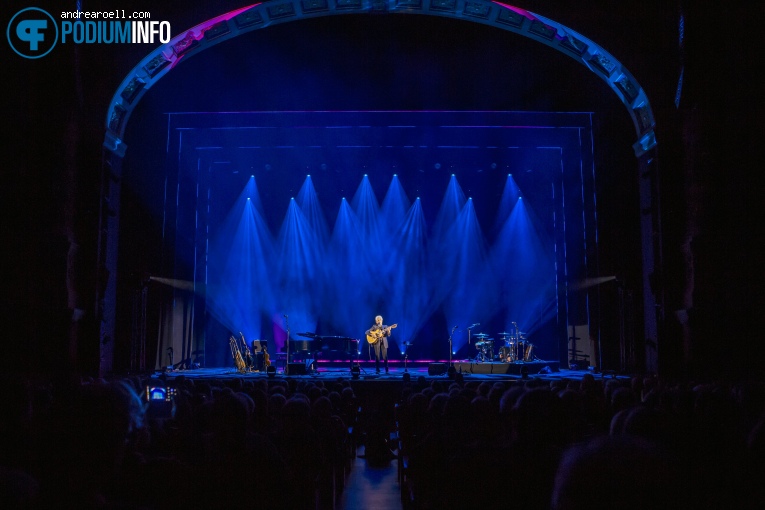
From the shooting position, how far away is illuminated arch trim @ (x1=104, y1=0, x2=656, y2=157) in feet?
45.4

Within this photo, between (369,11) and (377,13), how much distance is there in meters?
0.20

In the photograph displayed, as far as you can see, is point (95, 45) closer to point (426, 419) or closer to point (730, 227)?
point (426, 419)

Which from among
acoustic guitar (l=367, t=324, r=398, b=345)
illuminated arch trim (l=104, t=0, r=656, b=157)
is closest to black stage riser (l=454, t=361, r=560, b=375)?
acoustic guitar (l=367, t=324, r=398, b=345)

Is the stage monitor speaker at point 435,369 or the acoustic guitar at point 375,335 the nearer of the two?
the stage monitor speaker at point 435,369

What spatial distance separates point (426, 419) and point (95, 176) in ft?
35.2

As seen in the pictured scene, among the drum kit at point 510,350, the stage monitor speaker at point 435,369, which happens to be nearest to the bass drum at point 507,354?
the drum kit at point 510,350

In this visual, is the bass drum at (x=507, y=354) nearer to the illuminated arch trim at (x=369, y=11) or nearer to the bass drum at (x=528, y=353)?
the bass drum at (x=528, y=353)

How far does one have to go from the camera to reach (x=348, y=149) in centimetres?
1839

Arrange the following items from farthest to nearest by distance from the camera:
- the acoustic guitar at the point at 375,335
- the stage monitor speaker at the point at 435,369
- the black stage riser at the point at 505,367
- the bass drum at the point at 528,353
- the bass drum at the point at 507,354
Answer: the bass drum at the point at 528,353 → the bass drum at the point at 507,354 → the acoustic guitar at the point at 375,335 → the black stage riser at the point at 505,367 → the stage monitor speaker at the point at 435,369

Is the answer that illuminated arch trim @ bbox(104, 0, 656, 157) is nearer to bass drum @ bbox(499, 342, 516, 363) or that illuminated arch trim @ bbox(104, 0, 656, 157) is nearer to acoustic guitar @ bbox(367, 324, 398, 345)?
bass drum @ bbox(499, 342, 516, 363)

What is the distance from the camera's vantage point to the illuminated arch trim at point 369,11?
1385 cm

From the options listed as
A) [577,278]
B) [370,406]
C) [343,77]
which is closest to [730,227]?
[577,278]

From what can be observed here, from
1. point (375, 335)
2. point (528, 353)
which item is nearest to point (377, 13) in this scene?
point (375, 335)

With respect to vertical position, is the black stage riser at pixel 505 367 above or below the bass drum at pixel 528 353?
below
